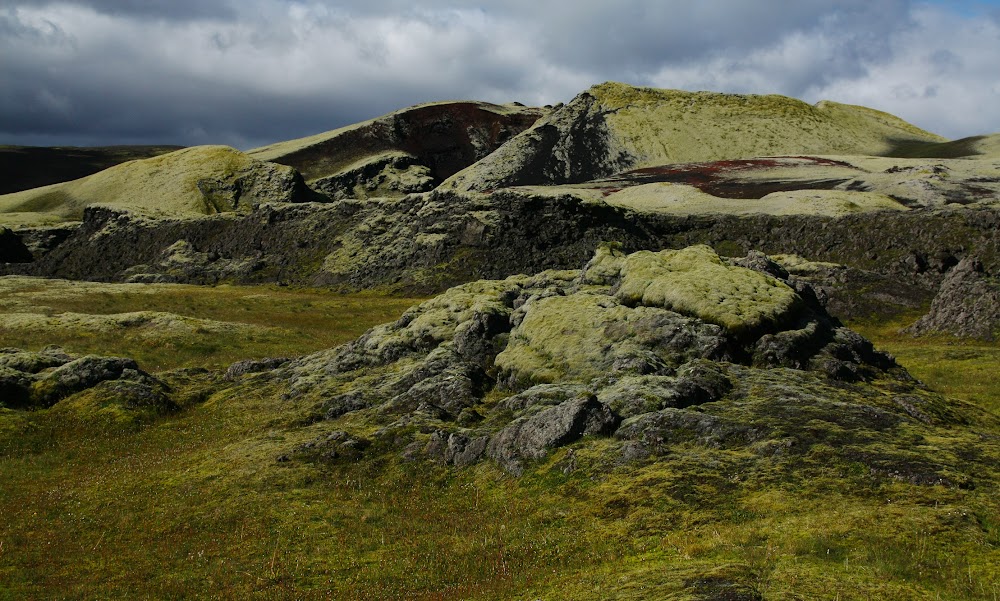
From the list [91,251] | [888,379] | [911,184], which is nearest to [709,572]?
[888,379]

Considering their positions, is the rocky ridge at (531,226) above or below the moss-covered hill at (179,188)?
below

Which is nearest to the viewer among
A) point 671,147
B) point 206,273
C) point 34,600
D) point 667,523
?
point 34,600

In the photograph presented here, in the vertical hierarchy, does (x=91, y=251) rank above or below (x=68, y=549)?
above

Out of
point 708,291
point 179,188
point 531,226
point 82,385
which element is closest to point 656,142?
point 531,226

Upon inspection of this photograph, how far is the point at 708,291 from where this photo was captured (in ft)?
113

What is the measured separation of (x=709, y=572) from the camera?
14234 millimetres

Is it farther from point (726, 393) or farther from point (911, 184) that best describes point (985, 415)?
point (911, 184)

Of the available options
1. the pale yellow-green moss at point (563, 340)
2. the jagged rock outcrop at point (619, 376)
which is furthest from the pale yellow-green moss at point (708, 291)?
the pale yellow-green moss at point (563, 340)

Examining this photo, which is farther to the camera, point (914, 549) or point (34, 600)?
point (34, 600)

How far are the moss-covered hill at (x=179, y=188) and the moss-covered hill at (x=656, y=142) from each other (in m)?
50.0

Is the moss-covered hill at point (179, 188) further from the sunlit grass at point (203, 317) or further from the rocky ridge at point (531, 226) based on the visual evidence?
the sunlit grass at point (203, 317)

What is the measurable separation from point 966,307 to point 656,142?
135 m

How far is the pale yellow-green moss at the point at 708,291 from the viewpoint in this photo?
3281cm

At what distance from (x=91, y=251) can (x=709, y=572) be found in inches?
5400
